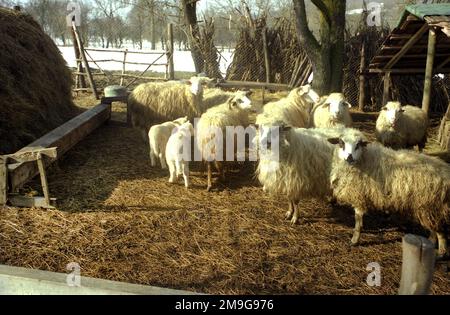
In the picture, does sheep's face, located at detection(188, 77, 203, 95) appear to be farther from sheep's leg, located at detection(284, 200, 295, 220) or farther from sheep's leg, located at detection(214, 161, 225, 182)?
sheep's leg, located at detection(284, 200, 295, 220)

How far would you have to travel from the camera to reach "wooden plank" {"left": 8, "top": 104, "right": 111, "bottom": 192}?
15.6 feet

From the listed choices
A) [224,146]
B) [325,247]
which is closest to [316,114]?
[224,146]

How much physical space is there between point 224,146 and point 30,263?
117 inches

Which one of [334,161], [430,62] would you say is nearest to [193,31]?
[430,62]

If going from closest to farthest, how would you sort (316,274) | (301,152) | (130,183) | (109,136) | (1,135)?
(316,274) < (301,152) < (130,183) < (1,135) < (109,136)

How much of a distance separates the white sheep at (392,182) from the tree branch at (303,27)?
17.1 feet

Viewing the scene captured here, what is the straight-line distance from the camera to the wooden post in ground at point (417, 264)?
2.17 m

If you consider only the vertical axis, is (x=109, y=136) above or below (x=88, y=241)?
above

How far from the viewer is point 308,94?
6996 mm

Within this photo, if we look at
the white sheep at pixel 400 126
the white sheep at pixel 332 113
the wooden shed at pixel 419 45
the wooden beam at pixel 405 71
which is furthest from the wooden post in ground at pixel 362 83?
the white sheep at pixel 332 113

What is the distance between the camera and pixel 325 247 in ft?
13.4

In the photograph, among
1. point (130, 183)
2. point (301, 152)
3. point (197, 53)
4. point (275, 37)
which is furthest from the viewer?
point (197, 53)

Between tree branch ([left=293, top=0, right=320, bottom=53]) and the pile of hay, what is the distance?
5.87m
